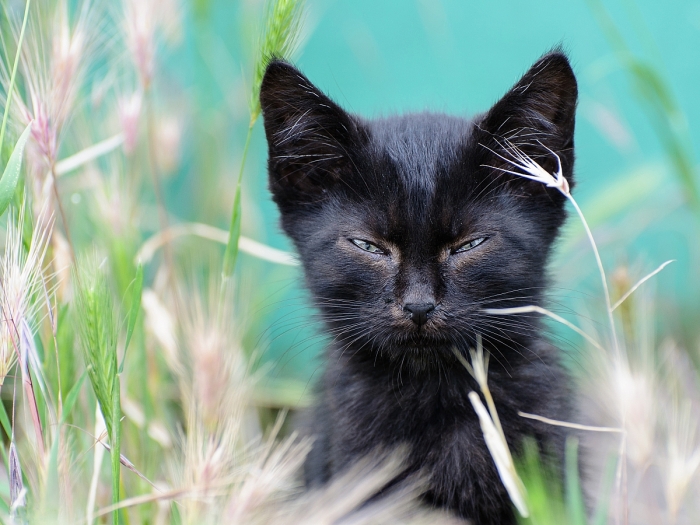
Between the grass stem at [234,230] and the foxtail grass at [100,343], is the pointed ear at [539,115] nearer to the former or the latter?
the grass stem at [234,230]

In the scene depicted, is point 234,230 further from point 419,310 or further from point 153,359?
point 153,359

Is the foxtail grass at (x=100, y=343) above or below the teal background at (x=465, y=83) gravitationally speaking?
below

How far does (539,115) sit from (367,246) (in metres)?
0.55

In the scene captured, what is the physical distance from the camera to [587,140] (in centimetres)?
365

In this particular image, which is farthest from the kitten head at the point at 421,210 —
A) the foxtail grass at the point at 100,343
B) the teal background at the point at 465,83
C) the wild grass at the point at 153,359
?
the teal background at the point at 465,83

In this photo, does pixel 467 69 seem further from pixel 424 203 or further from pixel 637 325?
pixel 424 203

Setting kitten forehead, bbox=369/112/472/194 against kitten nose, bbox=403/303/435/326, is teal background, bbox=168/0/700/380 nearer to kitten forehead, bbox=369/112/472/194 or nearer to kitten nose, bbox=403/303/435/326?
kitten forehead, bbox=369/112/472/194

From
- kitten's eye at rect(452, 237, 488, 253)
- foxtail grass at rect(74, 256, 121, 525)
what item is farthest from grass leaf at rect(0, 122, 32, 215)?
kitten's eye at rect(452, 237, 488, 253)

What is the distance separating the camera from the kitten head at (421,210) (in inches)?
73.9

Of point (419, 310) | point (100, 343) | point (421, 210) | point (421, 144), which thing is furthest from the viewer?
point (421, 144)

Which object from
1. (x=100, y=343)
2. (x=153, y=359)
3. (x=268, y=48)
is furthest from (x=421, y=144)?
(x=153, y=359)

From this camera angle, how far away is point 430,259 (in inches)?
73.9

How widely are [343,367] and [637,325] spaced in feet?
3.08

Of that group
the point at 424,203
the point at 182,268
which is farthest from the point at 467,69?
the point at 424,203
